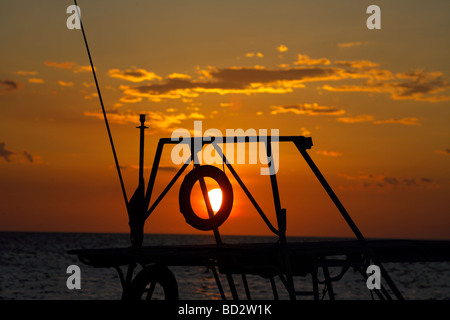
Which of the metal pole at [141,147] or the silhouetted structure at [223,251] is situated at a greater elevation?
the metal pole at [141,147]

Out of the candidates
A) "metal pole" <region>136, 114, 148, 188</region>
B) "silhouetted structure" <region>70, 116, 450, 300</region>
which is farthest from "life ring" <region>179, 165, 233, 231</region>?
"metal pole" <region>136, 114, 148, 188</region>

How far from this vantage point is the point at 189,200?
11.5 metres

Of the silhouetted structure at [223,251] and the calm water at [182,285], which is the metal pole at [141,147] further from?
the calm water at [182,285]

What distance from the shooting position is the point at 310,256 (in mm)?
11398

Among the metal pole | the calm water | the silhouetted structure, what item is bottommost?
the calm water

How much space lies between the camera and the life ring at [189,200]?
37.4ft

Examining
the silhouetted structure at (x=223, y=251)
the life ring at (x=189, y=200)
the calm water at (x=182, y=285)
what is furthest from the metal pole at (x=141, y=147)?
the calm water at (x=182, y=285)

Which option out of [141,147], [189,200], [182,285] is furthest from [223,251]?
[182,285]

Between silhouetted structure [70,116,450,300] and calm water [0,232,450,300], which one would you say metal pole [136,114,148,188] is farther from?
calm water [0,232,450,300]

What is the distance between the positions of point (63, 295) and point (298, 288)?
59.9 ft

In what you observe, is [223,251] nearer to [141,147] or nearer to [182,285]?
[141,147]

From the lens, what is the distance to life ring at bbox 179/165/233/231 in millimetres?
11414

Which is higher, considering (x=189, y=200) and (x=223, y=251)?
(x=189, y=200)

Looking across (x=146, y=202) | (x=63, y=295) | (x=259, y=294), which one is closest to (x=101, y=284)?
(x=63, y=295)
